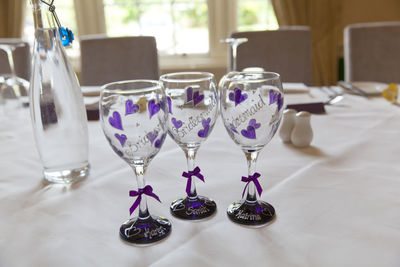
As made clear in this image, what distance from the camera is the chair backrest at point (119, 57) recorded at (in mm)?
1549

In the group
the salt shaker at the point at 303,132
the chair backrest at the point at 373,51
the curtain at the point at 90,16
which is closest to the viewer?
the salt shaker at the point at 303,132

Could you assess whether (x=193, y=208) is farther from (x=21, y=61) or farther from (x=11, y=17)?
(x=11, y=17)

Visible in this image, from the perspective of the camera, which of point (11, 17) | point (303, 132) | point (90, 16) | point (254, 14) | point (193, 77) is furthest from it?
point (254, 14)

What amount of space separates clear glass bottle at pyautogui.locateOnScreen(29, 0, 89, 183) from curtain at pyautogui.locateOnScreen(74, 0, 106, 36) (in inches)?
85.0

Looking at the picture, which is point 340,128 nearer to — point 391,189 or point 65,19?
point 391,189

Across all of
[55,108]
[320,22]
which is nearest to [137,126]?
[55,108]

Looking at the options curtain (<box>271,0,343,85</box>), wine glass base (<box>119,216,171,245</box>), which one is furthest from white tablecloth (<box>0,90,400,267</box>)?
curtain (<box>271,0,343,85</box>)

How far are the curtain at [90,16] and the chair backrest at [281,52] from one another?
146 cm

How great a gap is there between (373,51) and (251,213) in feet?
4.29

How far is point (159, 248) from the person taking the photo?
16.6 inches

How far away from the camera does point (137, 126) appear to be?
412mm

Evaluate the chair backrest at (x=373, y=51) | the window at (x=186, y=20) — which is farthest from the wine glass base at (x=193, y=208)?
the window at (x=186, y=20)

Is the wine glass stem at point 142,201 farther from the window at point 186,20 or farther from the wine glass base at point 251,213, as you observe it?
the window at point 186,20

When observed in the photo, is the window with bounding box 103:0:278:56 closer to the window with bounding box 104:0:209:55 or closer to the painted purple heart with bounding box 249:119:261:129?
the window with bounding box 104:0:209:55
